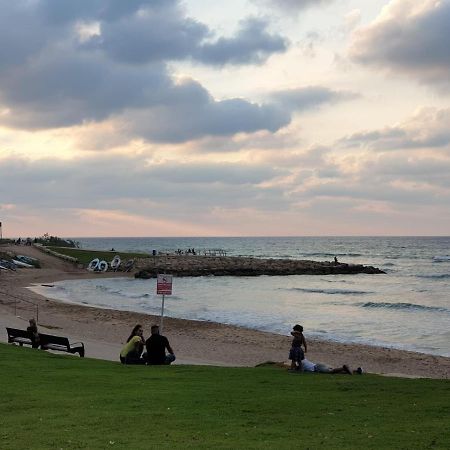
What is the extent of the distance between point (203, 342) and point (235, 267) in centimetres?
5319

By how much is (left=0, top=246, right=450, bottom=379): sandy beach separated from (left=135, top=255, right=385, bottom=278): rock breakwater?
34.0 m

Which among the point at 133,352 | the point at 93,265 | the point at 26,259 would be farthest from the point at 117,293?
the point at 133,352

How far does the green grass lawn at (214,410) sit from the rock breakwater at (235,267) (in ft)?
186

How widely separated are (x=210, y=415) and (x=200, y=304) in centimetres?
3300

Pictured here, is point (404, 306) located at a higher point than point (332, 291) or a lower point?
higher

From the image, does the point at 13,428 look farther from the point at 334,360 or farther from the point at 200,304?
the point at 200,304

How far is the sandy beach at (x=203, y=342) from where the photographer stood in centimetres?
1962

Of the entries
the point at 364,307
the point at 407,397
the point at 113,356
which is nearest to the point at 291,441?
the point at 407,397

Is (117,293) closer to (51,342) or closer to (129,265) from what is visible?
(129,265)

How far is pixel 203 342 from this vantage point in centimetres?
2417

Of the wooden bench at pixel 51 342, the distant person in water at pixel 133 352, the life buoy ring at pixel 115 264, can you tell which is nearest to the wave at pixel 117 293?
the life buoy ring at pixel 115 264

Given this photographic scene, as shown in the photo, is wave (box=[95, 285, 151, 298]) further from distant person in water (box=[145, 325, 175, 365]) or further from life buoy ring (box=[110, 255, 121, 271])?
distant person in water (box=[145, 325, 175, 365])

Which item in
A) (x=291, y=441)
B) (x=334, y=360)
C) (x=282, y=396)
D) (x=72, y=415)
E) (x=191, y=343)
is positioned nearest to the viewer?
(x=291, y=441)

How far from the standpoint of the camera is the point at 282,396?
9648 mm
